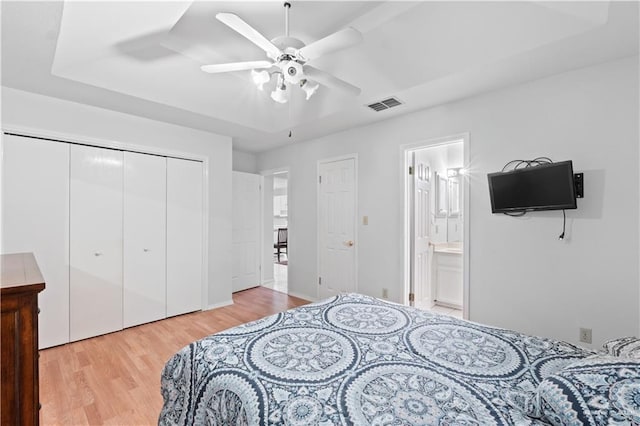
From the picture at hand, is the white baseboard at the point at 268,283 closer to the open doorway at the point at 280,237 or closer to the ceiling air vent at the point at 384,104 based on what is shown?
the open doorway at the point at 280,237

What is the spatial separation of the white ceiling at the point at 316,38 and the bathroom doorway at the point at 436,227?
0.82 m

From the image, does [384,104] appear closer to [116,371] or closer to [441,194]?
[441,194]

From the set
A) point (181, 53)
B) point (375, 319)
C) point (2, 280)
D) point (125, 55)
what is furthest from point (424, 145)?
point (2, 280)

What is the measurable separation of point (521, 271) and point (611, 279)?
58cm

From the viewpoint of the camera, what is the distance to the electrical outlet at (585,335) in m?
2.33

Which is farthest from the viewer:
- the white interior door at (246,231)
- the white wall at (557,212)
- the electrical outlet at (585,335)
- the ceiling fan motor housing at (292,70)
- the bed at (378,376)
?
the white interior door at (246,231)

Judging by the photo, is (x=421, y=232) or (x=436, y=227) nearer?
(x=421, y=232)

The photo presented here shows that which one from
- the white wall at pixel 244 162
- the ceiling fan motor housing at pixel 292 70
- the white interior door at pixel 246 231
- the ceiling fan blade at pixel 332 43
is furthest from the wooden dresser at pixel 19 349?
the white wall at pixel 244 162

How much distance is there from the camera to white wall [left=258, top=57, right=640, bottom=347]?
7.22 feet

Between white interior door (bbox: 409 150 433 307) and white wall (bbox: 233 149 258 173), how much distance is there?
3.07 m

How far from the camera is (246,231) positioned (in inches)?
200

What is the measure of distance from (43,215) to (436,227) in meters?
4.78

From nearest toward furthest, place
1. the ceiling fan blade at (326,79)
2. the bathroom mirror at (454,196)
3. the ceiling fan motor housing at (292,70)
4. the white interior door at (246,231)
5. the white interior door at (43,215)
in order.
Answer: the ceiling fan motor housing at (292,70)
the ceiling fan blade at (326,79)
the white interior door at (43,215)
the bathroom mirror at (454,196)
the white interior door at (246,231)

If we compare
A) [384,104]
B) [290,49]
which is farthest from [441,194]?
[290,49]
